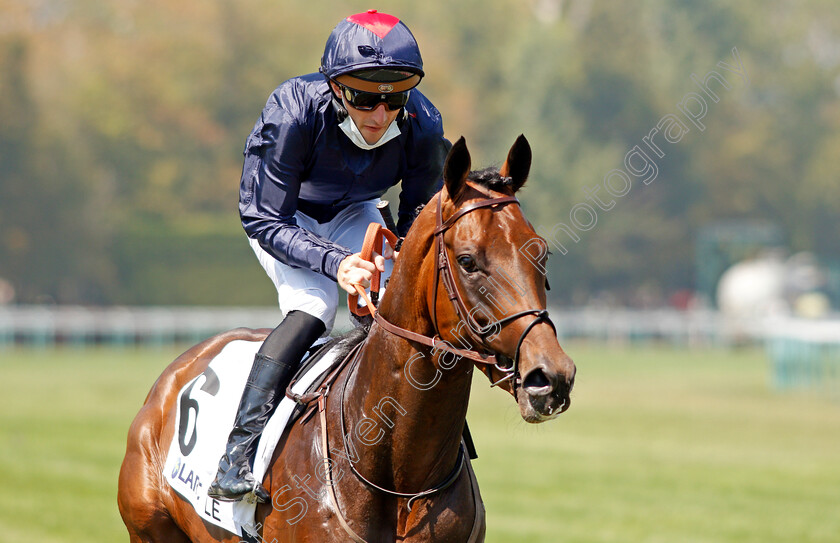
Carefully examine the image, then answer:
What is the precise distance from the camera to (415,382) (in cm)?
371

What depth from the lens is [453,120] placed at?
51.3 meters

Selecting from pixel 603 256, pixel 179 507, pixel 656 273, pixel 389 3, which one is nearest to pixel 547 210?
pixel 603 256

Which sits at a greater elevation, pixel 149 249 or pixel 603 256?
pixel 603 256

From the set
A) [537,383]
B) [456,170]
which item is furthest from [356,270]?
[537,383]

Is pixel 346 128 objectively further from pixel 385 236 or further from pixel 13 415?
pixel 13 415

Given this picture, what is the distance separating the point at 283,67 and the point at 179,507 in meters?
44.2

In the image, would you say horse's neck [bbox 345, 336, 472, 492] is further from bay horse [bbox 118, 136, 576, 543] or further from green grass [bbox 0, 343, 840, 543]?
green grass [bbox 0, 343, 840, 543]

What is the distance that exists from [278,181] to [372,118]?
46 centimetres

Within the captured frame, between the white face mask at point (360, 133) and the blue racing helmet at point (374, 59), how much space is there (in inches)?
7.9

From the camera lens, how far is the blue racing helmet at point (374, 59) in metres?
4.08

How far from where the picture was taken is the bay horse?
10.9ft

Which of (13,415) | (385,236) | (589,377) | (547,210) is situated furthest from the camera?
(547,210)

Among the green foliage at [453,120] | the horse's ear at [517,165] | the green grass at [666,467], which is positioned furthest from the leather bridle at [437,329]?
the green foliage at [453,120]

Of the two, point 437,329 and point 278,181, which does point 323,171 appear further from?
point 437,329
